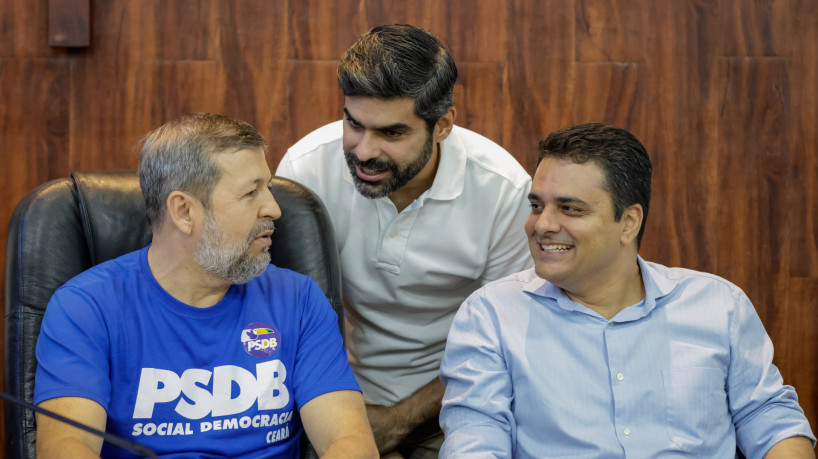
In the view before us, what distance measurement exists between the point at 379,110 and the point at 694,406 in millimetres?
925

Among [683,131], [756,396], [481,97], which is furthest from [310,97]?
[756,396]

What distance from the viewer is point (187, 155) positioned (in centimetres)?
173

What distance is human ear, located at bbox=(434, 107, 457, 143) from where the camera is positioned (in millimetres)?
2121

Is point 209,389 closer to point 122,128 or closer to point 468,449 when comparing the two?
→ point 468,449

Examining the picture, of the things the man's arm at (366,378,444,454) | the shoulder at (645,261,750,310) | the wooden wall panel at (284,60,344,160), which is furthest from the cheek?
the wooden wall panel at (284,60,344,160)

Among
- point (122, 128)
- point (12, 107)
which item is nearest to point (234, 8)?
point (122, 128)

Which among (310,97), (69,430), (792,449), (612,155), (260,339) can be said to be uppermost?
(310,97)

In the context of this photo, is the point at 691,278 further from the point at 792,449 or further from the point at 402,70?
the point at 402,70

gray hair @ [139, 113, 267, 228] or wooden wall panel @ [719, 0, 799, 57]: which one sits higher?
wooden wall panel @ [719, 0, 799, 57]

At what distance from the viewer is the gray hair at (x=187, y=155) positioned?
1727 mm

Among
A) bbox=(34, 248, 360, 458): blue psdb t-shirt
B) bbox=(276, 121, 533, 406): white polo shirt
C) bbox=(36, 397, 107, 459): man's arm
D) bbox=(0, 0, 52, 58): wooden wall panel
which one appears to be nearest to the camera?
bbox=(36, 397, 107, 459): man's arm

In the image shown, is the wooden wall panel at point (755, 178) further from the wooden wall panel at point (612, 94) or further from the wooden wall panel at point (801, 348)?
the wooden wall panel at point (612, 94)

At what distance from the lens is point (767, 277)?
292 centimetres

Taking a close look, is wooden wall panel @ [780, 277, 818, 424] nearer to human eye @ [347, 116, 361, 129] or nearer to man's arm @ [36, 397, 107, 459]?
human eye @ [347, 116, 361, 129]
